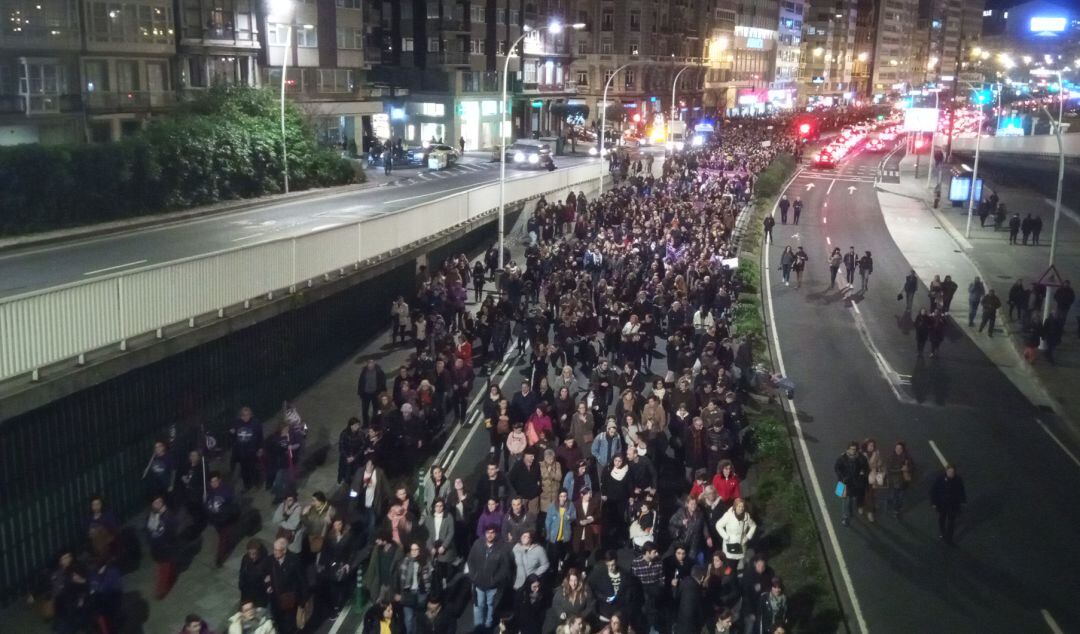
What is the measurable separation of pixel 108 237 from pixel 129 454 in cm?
1529

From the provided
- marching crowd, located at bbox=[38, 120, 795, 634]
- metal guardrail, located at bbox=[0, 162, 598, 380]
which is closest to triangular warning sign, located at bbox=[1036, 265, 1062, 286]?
marching crowd, located at bbox=[38, 120, 795, 634]

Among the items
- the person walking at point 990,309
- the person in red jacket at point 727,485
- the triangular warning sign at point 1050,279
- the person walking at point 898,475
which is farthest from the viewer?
the person walking at point 990,309

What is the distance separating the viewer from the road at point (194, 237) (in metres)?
20.6

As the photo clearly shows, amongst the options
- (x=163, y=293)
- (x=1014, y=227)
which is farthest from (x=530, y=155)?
(x=163, y=293)

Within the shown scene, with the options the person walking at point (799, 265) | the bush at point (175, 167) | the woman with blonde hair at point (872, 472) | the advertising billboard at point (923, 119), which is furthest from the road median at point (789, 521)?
the advertising billboard at point (923, 119)

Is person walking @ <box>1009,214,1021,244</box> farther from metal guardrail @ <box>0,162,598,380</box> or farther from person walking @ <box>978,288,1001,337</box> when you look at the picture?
metal guardrail @ <box>0,162,598,380</box>

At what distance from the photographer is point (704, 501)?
11422 millimetres

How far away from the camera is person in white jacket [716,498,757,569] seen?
35.9 ft

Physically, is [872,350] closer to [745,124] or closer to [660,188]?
[660,188]

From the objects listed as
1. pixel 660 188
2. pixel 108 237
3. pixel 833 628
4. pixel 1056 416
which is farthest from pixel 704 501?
pixel 660 188

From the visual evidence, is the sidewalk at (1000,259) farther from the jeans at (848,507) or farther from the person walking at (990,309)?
the jeans at (848,507)

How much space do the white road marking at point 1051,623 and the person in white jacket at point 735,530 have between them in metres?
3.61

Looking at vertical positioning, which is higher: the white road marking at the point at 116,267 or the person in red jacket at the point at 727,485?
the white road marking at the point at 116,267

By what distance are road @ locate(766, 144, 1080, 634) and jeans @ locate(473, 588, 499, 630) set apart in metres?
4.18
